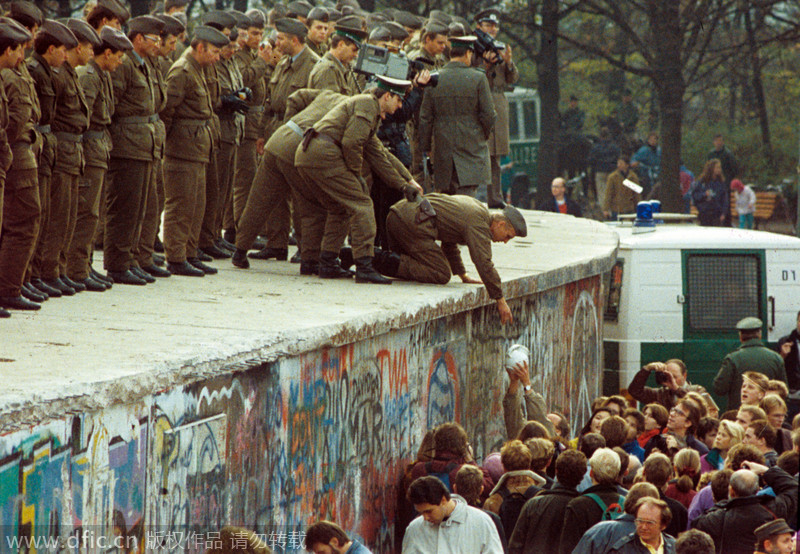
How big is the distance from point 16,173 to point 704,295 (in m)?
8.40

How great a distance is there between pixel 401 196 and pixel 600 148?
16.8 m

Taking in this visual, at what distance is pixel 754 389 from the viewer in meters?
10.1

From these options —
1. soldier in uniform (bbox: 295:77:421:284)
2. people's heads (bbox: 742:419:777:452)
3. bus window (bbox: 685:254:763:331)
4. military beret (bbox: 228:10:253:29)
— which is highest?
military beret (bbox: 228:10:253:29)

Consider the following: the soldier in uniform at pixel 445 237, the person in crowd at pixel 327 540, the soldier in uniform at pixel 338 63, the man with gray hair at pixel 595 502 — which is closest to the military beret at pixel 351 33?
the soldier in uniform at pixel 338 63

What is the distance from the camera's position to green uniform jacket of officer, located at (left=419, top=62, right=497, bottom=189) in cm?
1189

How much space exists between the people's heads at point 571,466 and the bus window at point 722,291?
22.9 ft

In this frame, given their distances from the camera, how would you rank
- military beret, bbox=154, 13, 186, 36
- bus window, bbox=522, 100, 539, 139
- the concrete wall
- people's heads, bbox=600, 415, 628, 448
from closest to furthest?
1. the concrete wall
2. people's heads, bbox=600, 415, 628, 448
3. military beret, bbox=154, 13, 186, 36
4. bus window, bbox=522, 100, 539, 139

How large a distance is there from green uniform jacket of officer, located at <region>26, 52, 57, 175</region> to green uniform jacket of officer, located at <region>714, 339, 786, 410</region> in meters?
6.61

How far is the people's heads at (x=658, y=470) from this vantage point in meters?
7.46

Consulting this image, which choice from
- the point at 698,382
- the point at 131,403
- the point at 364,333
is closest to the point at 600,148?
the point at 698,382

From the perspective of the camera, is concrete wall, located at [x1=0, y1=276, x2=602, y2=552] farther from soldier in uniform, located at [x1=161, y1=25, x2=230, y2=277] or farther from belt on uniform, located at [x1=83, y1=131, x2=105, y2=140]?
belt on uniform, located at [x1=83, y1=131, x2=105, y2=140]

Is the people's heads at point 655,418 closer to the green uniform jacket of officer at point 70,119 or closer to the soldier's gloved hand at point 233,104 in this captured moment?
the soldier's gloved hand at point 233,104

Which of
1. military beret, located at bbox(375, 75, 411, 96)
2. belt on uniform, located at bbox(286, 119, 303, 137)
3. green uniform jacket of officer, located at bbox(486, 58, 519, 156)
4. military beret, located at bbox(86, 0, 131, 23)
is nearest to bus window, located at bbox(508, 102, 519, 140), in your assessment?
green uniform jacket of officer, located at bbox(486, 58, 519, 156)

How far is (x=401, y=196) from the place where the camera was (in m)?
10.7
